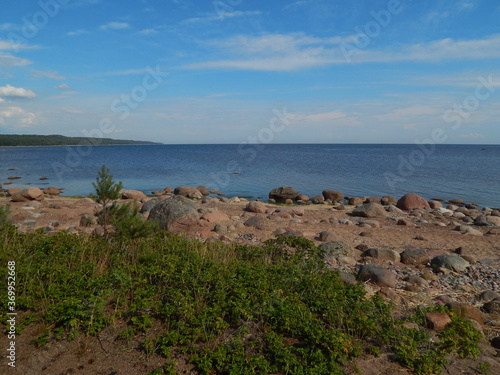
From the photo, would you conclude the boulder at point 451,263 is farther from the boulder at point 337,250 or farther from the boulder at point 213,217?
the boulder at point 213,217

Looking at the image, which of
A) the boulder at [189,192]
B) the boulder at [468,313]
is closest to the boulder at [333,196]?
the boulder at [189,192]

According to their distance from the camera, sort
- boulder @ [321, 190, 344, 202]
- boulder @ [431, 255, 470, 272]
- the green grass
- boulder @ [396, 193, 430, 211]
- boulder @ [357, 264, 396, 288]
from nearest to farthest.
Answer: the green grass, boulder @ [357, 264, 396, 288], boulder @ [431, 255, 470, 272], boulder @ [396, 193, 430, 211], boulder @ [321, 190, 344, 202]

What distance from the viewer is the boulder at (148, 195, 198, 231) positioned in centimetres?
1367

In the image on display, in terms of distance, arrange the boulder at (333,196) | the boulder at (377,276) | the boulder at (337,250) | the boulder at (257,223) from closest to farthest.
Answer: the boulder at (377,276) → the boulder at (337,250) → the boulder at (257,223) → the boulder at (333,196)

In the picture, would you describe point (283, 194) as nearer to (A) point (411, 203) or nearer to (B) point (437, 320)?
(A) point (411, 203)

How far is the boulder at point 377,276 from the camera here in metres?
8.55

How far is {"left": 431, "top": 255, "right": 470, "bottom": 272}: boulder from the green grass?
16.9 feet

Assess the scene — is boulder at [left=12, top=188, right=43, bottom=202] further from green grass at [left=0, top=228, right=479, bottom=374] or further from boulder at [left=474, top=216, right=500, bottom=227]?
boulder at [left=474, top=216, right=500, bottom=227]

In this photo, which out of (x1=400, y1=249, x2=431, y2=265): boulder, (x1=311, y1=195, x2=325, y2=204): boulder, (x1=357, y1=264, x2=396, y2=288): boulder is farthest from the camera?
(x1=311, y1=195, x2=325, y2=204): boulder

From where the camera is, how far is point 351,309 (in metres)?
5.77

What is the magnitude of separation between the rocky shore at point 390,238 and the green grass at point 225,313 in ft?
4.21

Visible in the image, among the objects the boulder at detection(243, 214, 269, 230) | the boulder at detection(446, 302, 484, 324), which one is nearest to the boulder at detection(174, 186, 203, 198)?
the boulder at detection(243, 214, 269, 230)

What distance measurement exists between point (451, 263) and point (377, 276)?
10.5 feet

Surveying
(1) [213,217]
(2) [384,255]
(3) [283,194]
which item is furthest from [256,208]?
(2) [384,255]
